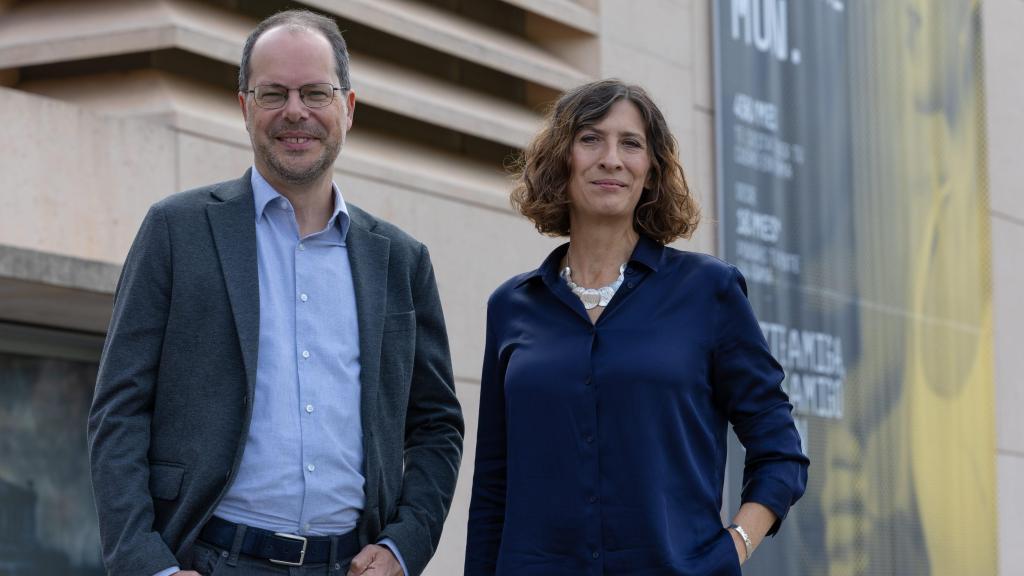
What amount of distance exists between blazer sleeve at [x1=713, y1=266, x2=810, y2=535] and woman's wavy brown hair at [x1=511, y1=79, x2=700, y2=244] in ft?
0.81

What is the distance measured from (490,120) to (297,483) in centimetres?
523

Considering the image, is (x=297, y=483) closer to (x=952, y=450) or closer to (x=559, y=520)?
(x=559, y=520)

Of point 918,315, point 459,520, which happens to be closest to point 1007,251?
point 918,315

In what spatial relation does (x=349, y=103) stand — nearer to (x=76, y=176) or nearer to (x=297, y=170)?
(x=297, y=170)

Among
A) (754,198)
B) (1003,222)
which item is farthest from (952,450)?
(754,198)

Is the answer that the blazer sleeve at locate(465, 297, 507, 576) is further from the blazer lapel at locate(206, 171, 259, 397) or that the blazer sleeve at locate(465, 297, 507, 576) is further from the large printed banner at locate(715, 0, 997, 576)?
the large printed banner at locate(715, 0, 997, 576)

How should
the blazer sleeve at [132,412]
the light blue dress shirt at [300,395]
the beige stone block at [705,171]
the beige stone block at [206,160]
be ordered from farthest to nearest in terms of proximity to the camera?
1. the beige stone block at [705,171]
2. the beige stone block at [206,160]
3. the light blue dress shirt at [300,395]
4. the blazer sleeve at [132,412]

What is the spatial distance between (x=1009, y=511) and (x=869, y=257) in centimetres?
289

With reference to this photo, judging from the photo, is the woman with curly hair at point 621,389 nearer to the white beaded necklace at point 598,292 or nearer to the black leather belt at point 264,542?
the white beaded necklace at point 598,292

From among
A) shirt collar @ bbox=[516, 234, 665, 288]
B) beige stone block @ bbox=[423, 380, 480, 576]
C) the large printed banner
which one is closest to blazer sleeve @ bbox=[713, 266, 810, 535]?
shirt collar @ bbox=[516, 234, 665, 288]

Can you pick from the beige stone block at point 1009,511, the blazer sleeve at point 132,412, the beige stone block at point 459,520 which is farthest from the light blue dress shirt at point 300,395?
the beige stone block at point 1009,511

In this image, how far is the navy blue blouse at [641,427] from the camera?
3242 mm

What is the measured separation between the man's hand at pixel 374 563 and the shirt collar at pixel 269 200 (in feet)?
2.26

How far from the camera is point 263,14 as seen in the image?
7.32m
